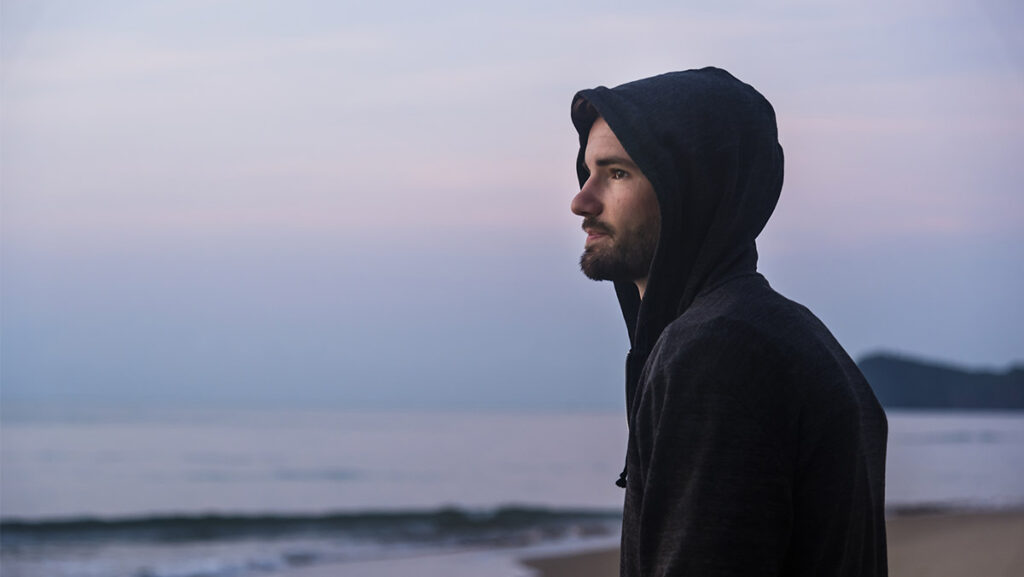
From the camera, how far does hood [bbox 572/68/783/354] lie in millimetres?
1712

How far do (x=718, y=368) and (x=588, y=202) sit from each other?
429 millimetres

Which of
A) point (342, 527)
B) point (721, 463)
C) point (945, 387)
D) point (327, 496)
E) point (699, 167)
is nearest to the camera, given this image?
point (721, 463)

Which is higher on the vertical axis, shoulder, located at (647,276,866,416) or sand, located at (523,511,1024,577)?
shoulder, located at (647,276,866,416)

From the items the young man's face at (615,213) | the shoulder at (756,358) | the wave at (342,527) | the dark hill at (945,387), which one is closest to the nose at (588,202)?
the young man's face at (615,213)

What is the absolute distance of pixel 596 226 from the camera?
1.84 meters

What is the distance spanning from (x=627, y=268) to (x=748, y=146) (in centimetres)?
28

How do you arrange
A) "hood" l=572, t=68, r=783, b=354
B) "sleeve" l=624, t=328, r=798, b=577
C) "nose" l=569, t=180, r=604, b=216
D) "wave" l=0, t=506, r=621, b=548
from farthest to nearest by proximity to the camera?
"wave" l=0, t=506, r=621, b=548
"nose" l=569, t=180, r=604, b=216
"hood" l=572, t=68, r=783, b=354
"sleeve" l=624, t=328, r=798, b=577

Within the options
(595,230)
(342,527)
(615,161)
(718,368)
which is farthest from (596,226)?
(342,527)

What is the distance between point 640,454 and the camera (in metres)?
1.62

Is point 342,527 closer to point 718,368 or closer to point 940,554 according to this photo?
point 940,554

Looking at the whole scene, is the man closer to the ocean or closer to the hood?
the hood

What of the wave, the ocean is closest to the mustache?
the ocean

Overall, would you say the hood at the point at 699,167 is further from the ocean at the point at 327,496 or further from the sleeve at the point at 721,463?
the ocean at the point at 327,496

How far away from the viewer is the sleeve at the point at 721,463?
1.48m
